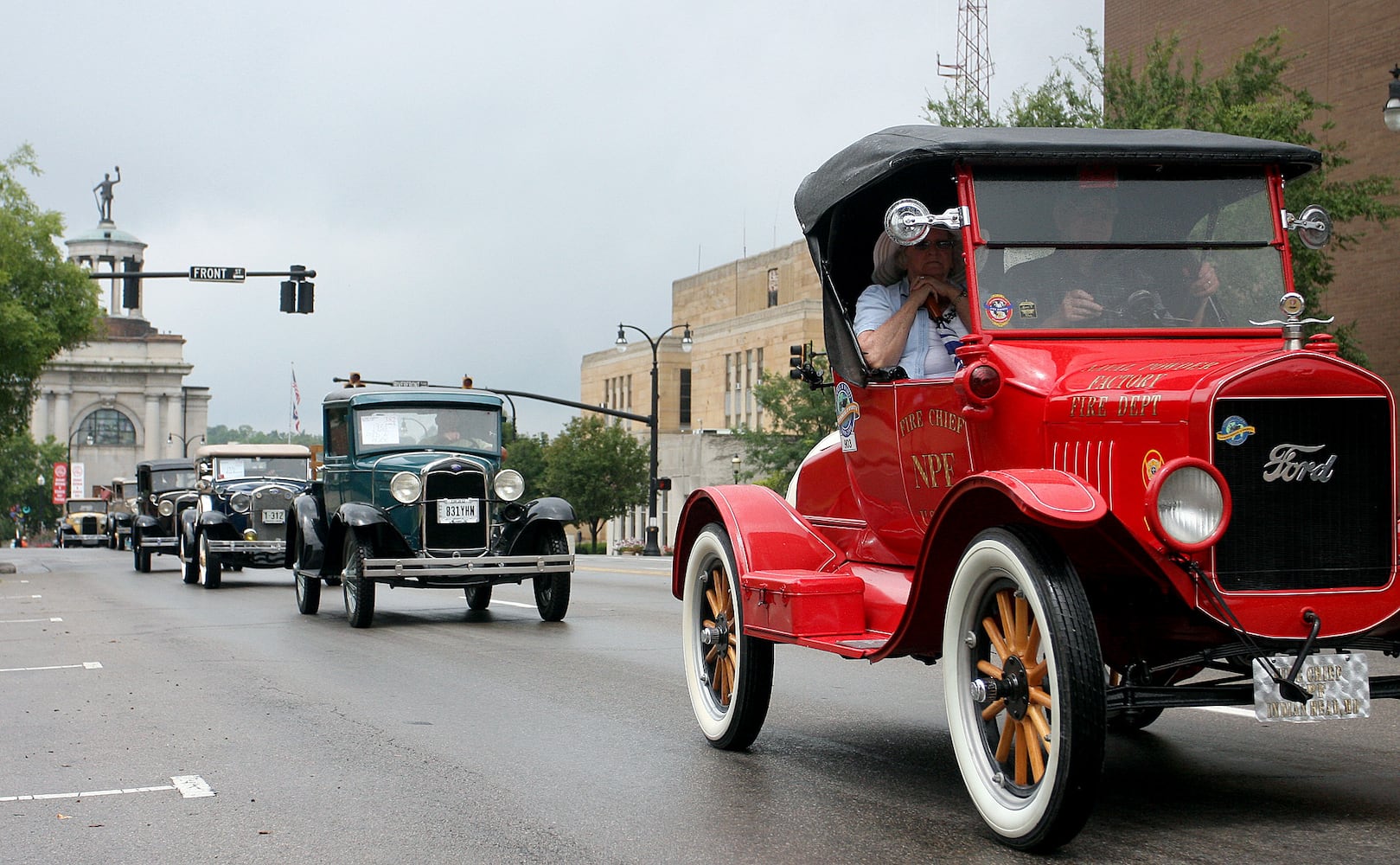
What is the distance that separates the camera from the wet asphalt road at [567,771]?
5254 millimetres

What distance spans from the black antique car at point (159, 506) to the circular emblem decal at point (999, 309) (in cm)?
2389

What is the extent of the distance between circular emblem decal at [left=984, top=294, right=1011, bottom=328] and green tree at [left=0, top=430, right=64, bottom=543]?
102 meters

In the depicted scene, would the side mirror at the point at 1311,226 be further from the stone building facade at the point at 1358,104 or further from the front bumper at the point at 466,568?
Result: the stone building facade at the point at 1358,104

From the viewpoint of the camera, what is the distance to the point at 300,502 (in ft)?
56.4

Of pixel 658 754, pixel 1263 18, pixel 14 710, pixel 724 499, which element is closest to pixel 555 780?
pixel 658 754

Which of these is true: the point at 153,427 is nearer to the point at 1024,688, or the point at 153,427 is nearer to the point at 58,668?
the point at 58,668

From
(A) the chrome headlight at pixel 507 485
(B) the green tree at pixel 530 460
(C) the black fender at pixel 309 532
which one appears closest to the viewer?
(A) the chrome headlight at pixel 507 485

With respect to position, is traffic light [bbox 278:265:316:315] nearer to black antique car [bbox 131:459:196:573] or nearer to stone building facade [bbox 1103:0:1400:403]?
black antique car [bbox 131:459:196:573]

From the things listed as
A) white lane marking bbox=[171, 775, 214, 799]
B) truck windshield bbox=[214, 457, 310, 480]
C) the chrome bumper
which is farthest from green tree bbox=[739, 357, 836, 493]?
white lane marking bbox=[171, 775, 214, 799]

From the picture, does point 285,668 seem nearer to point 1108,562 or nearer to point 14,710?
point 14,710

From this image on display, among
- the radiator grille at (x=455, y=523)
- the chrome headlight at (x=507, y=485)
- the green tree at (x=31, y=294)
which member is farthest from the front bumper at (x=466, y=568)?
the green tree at (x=31, y=294)

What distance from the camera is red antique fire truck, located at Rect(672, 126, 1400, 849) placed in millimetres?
4719

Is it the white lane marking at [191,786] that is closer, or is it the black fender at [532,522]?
the white lane marking at [191,786]

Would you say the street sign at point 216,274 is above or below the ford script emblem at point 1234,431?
above
